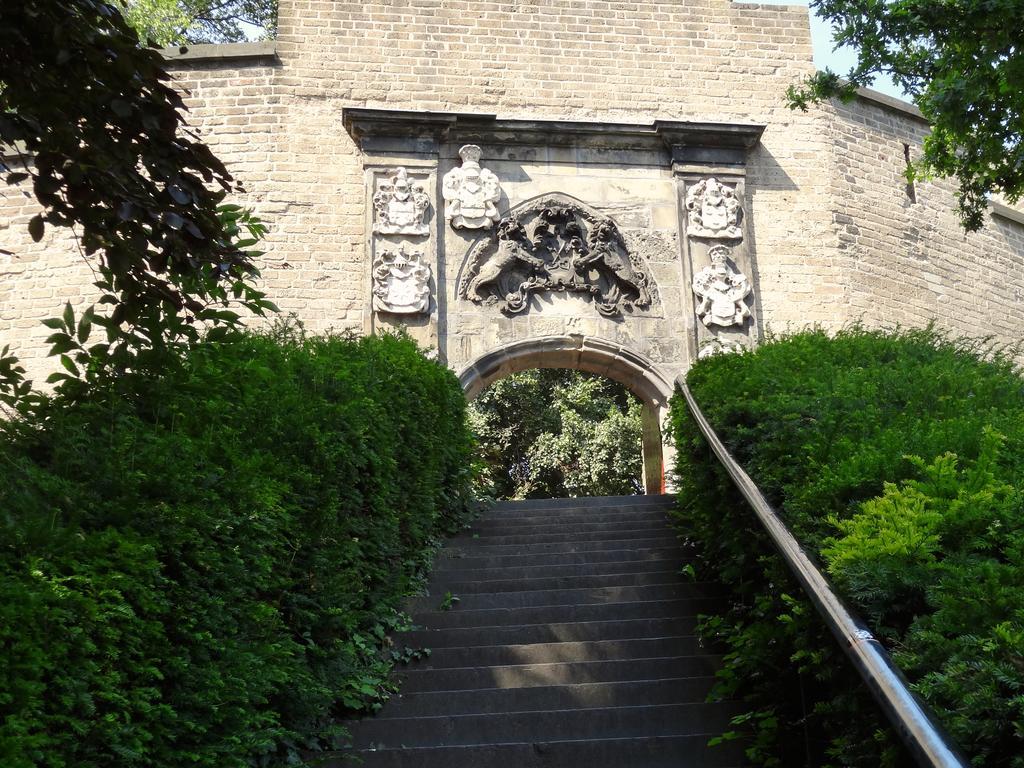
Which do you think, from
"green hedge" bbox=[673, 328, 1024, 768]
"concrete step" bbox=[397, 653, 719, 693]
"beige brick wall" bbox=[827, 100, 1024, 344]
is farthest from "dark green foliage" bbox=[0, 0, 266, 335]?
"beige brick wall" bbox=[827, 100, 1024, 344]

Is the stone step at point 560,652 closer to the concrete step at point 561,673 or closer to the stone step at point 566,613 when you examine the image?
the concrete step at point 561,673

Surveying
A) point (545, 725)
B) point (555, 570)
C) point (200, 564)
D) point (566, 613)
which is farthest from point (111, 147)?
point (555, 570)

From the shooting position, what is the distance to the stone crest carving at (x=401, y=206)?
39.0ft

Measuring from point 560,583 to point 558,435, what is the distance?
1438 cm

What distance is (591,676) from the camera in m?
5.34

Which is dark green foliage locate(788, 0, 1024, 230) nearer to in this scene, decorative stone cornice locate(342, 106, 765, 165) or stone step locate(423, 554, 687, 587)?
decorative stone cornice locate(342, 106, 765, 165)

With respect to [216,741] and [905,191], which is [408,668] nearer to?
[216,741]

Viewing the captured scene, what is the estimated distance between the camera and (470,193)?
39.7 ft

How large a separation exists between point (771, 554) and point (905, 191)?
10.3m

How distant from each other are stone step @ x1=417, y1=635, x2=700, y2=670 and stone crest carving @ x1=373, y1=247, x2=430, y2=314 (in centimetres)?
640

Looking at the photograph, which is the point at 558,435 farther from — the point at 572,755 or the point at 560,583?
the point at 572,755

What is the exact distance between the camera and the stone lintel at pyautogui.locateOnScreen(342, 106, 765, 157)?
476 inches

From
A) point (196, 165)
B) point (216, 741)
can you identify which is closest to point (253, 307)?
point (196, 165)

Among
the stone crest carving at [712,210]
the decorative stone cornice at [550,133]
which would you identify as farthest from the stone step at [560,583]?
the decorative stone cornice at [550,133]
